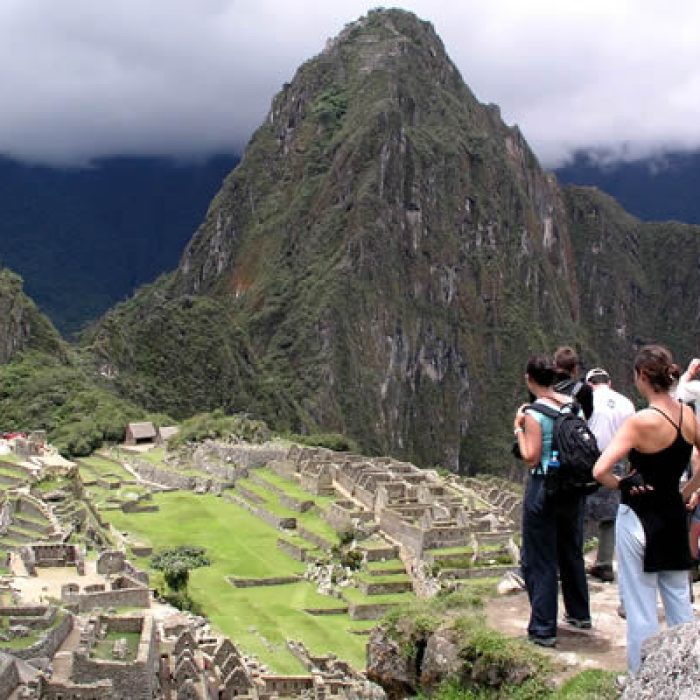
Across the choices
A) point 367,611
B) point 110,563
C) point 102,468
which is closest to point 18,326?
point 102,468

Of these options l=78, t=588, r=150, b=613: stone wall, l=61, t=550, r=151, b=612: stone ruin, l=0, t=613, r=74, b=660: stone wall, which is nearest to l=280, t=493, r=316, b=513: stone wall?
l=61, t=550, r=151, b=612: stone ruin

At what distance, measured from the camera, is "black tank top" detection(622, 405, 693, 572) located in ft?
Result: 22.7

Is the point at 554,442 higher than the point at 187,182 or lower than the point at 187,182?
lower

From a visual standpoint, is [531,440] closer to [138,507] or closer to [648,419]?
[648,419]

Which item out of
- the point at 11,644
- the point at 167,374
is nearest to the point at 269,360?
the point at 167,374

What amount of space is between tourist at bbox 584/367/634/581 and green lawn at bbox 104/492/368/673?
42.6 feet

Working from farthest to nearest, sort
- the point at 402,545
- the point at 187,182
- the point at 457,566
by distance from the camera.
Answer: the point at 187,182, the point at 402,545, the point at 457,566

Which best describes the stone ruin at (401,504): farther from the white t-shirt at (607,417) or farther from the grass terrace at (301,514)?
the white t-shirt at (607,417)

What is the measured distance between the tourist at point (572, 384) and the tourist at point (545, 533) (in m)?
0.61

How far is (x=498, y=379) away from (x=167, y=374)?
197ft

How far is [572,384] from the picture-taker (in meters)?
9.22

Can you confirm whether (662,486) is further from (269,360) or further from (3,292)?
(269,360)

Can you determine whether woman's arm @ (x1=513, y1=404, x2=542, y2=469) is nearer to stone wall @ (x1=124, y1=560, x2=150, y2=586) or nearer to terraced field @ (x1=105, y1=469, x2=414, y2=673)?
terraced field @ (x1=105, y1=469, x2=414, y2=673)

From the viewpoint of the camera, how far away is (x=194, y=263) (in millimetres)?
135125
